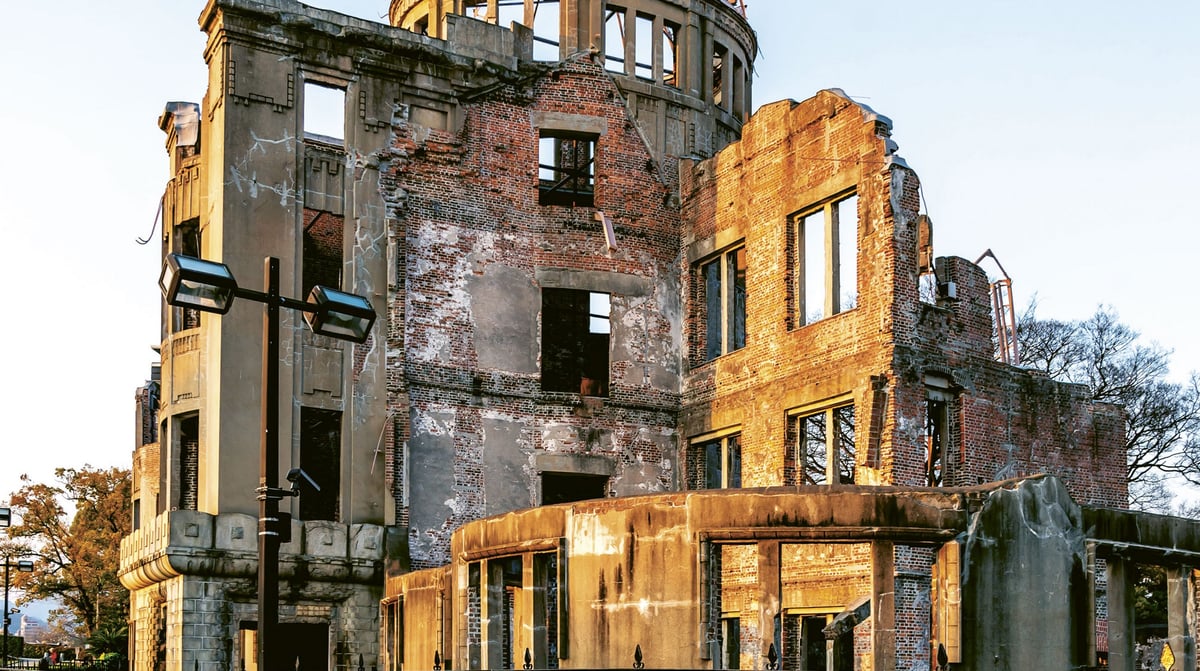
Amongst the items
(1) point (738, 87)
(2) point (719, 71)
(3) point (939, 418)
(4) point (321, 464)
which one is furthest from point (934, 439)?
(1) point (738, 87)

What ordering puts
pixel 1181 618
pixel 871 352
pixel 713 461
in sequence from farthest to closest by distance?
pixel 713 461
pixel 871 352
pixel 1181 618

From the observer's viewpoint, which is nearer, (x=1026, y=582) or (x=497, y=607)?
(x=1026, y=582)

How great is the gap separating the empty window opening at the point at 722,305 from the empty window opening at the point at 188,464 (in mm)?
9414

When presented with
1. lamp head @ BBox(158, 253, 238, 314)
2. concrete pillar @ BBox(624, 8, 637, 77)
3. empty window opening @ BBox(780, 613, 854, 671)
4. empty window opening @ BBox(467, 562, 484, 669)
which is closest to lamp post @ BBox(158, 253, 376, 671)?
lamp head @ BBox(158, 253, 238, 314)

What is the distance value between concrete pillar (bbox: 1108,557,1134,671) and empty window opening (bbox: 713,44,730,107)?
21640 mm

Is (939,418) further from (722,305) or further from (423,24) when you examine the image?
→ (423,24)

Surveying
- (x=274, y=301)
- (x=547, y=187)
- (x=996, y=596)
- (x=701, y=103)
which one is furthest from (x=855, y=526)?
(x=701, y=103)

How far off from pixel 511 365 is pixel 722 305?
4.02 metres

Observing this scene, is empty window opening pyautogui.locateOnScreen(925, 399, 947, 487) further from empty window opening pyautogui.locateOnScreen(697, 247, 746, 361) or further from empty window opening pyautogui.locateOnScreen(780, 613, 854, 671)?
empty window opening pyautogui.locateOnScreen(697, 247, 746, 361)

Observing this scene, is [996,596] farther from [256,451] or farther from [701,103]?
[701,103]

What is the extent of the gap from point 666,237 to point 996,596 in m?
13.2

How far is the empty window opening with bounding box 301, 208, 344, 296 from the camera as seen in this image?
95.1ft

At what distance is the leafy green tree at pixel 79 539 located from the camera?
48.2m

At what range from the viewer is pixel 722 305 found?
26.8m
